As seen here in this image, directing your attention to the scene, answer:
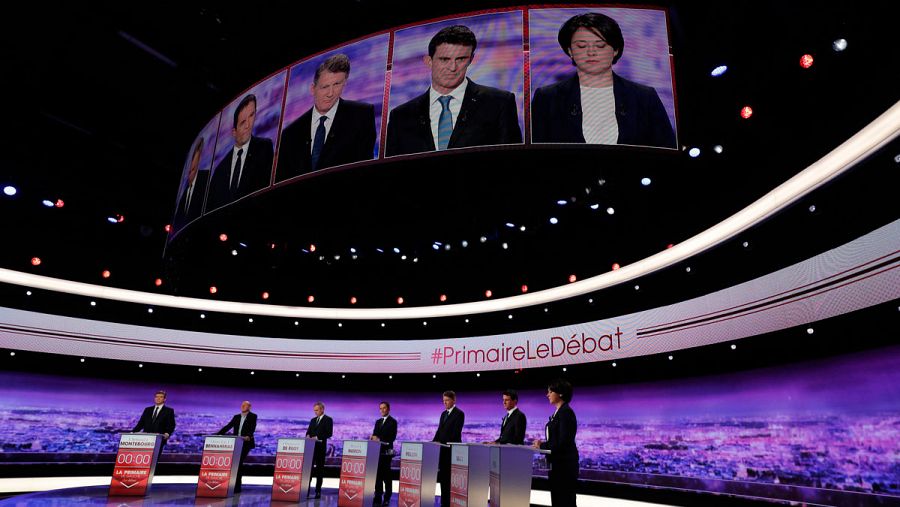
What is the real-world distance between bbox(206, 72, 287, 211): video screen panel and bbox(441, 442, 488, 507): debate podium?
10.4 feet

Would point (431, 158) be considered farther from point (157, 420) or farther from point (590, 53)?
point (157, 420)

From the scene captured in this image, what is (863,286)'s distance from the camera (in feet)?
18.7

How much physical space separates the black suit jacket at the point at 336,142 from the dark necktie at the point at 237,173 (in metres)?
0.50

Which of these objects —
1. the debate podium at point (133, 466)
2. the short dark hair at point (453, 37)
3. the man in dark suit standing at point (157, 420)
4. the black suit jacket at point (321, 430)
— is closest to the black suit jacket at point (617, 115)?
the short dark hair at point (453, 37)

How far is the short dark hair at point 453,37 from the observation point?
12.2ft

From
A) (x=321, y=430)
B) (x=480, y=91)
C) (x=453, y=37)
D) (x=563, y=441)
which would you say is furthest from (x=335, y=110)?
(x=321, y=430)

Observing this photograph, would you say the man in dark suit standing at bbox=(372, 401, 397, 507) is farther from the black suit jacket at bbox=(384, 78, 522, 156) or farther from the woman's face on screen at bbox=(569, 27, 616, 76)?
the woman's face on screen at bbox=(569, 27, 616, 76)

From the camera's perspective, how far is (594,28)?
354 centimetres

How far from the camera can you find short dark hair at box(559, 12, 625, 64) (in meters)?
3.51

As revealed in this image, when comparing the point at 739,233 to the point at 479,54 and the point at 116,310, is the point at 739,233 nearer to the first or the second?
the point at 479,54

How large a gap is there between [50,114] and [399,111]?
6.18m

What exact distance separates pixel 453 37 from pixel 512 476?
12.1ft

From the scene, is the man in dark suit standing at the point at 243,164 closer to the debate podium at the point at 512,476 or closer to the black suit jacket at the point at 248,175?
the black suit jacket at the point at 248,175

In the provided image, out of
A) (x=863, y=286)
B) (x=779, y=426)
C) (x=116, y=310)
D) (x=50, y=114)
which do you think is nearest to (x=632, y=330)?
(x=779, y=426)
